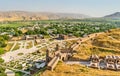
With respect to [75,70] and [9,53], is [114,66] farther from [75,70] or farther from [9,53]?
[9,53]

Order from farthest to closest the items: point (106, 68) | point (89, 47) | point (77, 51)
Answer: point (89, 47), point (77, 51), point (106, 68)

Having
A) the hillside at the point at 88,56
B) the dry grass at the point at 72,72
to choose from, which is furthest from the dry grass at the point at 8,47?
the dry grass at the point at 72,72

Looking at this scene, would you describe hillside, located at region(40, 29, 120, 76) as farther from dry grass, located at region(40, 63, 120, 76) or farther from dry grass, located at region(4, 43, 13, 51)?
dry grass, located at region(4, 43, 13, 51)

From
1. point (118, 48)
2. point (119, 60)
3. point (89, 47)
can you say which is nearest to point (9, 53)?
point (89, 47)

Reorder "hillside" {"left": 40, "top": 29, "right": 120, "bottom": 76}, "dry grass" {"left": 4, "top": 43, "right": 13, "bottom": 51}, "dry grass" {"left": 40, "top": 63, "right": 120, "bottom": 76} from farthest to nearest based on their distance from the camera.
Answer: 1. "dry grass" {"left": 4, "top": 43, "right": 13, "bottom": 51}
2. "hillside" {"left": 40, "top": 29, "right": 120, "bottom": 76}
3. "dry grass" {"left": 40, "top": 63, "right": 120, "bottom": 76}

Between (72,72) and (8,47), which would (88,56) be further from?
(8,47)

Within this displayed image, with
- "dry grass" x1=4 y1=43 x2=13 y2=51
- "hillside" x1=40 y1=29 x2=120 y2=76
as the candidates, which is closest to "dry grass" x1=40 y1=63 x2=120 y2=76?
"hillside" x1=40 y1=29 x2=120 y2=76

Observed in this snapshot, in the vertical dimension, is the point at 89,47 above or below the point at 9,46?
above

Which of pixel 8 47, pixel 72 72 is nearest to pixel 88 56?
pixel 72 72

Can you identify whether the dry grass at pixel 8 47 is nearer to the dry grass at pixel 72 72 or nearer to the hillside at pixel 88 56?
the hillside at pixel 88 56

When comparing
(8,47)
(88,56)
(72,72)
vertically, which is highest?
(72,72)

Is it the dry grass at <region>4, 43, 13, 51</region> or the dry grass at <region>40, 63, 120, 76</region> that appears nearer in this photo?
the dry grass at <region>40, 63, 120, 76</region>
